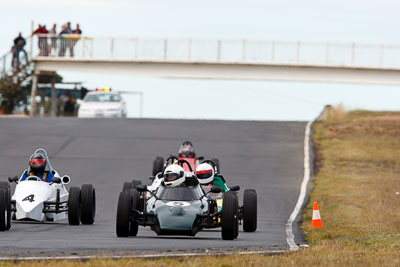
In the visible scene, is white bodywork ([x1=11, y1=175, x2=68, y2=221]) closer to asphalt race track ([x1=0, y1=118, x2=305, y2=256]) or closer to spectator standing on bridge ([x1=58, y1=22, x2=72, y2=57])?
asphalt race track ([x1=0, y1=118, x2=305, y2=256])

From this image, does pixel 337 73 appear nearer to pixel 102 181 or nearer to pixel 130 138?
pixel 130 138

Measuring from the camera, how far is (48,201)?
68.8 ft

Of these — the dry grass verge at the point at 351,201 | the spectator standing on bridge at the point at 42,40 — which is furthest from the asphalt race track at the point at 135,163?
the spectator standing on bridge at the point at 42,40

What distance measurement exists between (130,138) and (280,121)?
916 centimetres

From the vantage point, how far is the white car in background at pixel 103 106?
5381 cm

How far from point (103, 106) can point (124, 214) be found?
3738 cm

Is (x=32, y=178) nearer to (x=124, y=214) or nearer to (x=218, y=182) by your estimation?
(x=218, y=182)

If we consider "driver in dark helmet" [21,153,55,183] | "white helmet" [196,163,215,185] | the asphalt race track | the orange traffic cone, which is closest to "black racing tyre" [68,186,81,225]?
the asphalt race track

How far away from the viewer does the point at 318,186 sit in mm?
Result: 32156

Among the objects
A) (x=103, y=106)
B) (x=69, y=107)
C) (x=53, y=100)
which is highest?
(x=53, y=100)

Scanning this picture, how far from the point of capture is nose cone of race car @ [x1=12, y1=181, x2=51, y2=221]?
20.2m

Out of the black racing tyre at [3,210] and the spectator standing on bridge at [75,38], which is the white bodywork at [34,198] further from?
the spectator standing on bridge at [75,38]

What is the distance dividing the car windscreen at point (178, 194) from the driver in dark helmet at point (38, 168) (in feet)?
14.4

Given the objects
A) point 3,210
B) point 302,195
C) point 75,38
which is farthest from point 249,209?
point 75,38
